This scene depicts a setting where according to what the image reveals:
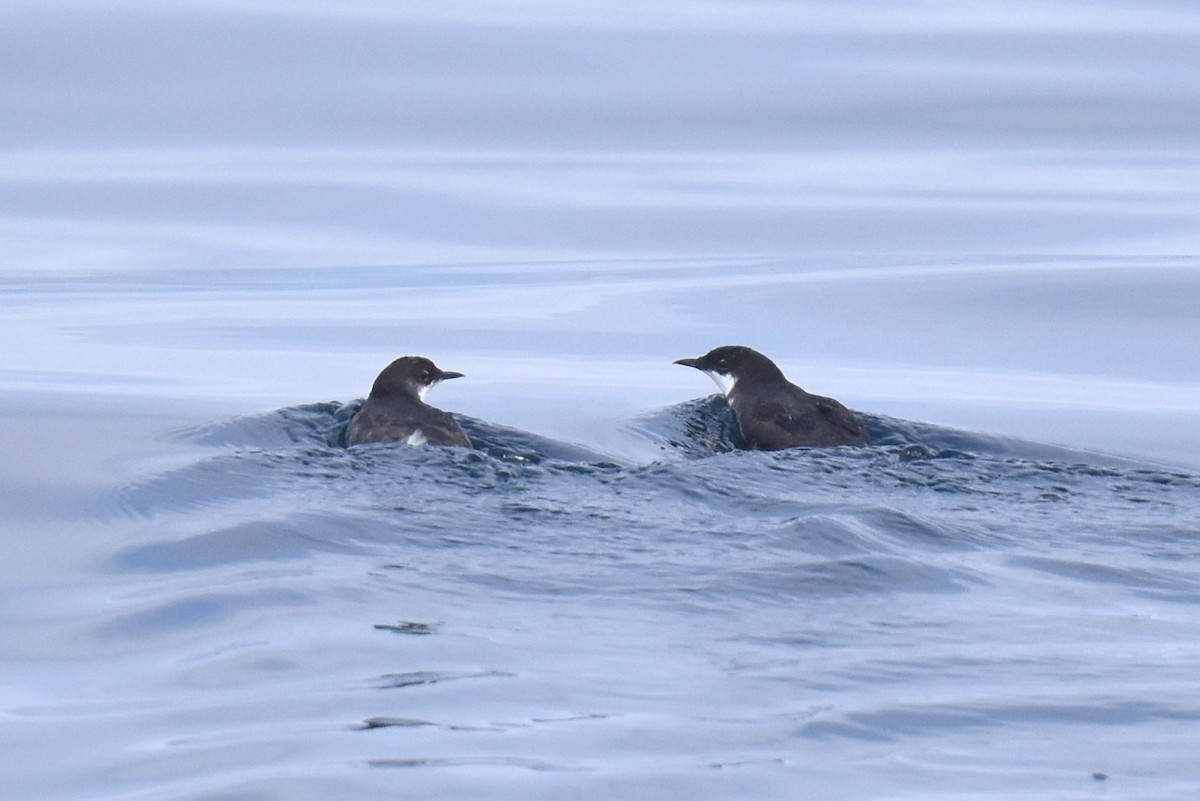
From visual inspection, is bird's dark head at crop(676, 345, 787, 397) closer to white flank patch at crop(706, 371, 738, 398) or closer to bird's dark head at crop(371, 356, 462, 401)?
white flank patch at crop(706, 371, 738, 398)

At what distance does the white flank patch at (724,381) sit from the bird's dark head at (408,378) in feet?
5.69

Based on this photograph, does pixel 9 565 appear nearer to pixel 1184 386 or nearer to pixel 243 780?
pixel 243 780

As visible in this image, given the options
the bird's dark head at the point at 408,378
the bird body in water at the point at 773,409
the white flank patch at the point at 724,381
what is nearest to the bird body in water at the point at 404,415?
the bird's dark head at the point at 408,378

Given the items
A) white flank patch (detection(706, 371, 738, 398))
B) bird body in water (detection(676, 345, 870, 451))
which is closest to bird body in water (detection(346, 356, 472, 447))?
bird body in water (detection(676, 345, 870, 451))

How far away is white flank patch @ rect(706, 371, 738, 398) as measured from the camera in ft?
38.8

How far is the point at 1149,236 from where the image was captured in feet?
61.6

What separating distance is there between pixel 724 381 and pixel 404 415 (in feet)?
8.82

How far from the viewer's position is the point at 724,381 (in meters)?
11.9

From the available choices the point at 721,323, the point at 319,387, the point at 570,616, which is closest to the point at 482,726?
the point at 570,616

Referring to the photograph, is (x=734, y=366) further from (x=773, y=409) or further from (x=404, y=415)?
(x=404, y=415)

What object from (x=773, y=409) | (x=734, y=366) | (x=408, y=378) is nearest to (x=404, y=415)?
(x=408, y=378)

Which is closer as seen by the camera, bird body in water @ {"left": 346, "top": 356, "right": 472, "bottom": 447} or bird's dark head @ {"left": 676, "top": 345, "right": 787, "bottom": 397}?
bird body in water @ {"left": 346, "top": 356, "right": 472, "bottom": 447}

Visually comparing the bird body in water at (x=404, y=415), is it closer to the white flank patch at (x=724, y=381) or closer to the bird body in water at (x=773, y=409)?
the bird body in water at (x=773, y=409)

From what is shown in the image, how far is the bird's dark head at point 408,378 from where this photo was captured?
34.5 feet
